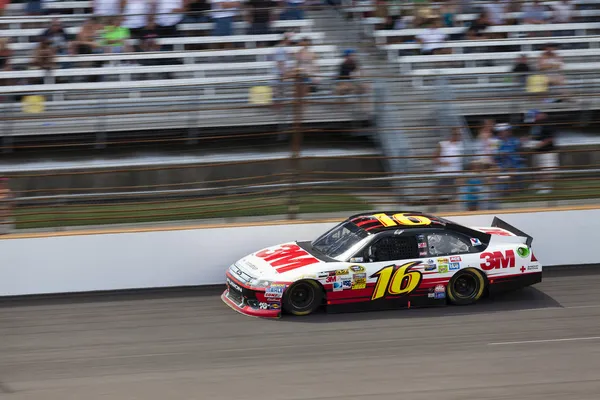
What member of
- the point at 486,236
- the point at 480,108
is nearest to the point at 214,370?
the point at 486,236

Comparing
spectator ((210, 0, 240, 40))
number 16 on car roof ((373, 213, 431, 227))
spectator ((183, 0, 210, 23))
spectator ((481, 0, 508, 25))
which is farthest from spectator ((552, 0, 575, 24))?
number 16 on car roof ((373, 213, 431, 227))

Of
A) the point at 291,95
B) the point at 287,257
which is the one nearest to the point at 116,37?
the point at 291,95

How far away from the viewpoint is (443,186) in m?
13.7

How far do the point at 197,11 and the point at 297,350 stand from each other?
9385mm

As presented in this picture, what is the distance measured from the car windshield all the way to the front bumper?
113 cm

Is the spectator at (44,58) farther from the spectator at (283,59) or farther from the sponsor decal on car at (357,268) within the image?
the sponsor decal on car at (357,268)

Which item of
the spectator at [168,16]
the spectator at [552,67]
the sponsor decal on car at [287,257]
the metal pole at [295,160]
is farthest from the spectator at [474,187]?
the spectator at [168,16]

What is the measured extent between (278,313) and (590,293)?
461 cm

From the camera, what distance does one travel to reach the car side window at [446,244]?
11211mm

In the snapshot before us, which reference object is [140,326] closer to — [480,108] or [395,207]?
[395,207]

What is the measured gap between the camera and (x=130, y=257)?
12.3 meters

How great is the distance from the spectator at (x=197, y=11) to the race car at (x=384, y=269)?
6.71 metres

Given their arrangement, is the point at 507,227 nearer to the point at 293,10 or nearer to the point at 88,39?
the point at 293,10

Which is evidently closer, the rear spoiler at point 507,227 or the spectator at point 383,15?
the rear spoiler at point 507,227
